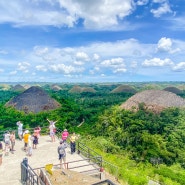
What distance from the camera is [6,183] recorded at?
12930mm

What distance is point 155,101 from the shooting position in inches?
1337

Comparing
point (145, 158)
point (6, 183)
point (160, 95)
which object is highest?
point (160, 95)

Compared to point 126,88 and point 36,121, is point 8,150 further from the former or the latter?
point 126,88

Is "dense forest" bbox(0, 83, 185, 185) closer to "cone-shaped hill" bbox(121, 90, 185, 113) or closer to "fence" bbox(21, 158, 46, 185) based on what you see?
"cone-shaped hill" bbox(121, 90, 185, 113)

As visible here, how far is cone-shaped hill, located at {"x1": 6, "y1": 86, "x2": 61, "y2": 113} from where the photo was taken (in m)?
42.3

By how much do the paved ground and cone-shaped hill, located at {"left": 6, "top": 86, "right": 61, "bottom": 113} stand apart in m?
22.2

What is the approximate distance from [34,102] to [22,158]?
2822 cm

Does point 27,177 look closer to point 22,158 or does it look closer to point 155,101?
point 22,158

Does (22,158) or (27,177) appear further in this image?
(22,158)

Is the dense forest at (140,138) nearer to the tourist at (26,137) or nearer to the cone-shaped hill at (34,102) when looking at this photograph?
the tourist at (26,137)

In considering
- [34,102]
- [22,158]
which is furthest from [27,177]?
[34,102]

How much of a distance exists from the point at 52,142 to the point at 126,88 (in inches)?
3862

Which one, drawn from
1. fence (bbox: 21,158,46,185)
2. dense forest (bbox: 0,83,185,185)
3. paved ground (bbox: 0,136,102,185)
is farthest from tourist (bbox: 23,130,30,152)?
dense forest (bbox: 0,83,185,185)

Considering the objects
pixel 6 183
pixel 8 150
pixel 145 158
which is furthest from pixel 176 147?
pixel 6 183
